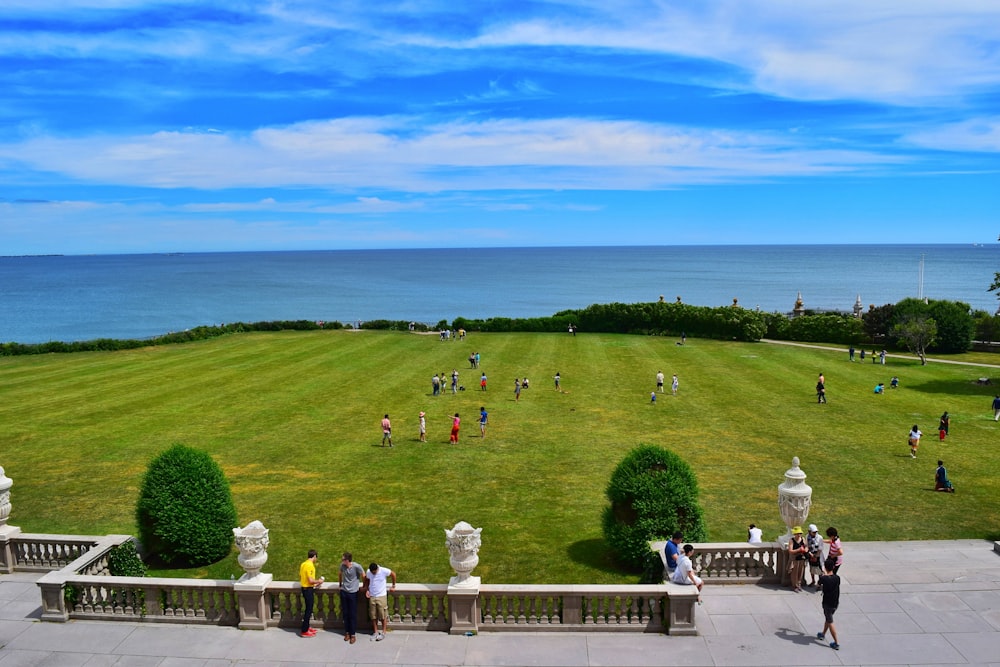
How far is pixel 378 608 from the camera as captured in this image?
12.9m

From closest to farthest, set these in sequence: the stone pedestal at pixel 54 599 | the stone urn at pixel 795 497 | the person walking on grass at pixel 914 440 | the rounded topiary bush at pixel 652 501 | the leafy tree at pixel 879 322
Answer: the stone pedestal at pixel 54 599 → the stone urn at pixel 795 497 → the rounded topiary bush at pixel 652 501 → the person walking on grass at pixel 914 440 → the leafy tree at pixel 879 322

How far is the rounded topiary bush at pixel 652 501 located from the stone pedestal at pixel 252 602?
26.0 ft

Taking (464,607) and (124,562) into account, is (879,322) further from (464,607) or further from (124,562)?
(124,562)

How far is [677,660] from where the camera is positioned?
472 inches

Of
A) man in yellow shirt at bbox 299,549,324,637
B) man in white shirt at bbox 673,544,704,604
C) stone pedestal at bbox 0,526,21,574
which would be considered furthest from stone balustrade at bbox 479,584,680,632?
stone pedestal at bbox 0,526,21,574

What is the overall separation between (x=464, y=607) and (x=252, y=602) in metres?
3.99

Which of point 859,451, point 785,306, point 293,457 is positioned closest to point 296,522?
point 293,457

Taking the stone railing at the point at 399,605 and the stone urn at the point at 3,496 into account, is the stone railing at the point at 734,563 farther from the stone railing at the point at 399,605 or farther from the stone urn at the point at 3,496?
the stone urn at the point at 3,496

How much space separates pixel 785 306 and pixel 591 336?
9255cm

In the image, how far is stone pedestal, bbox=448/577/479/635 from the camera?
12.9m

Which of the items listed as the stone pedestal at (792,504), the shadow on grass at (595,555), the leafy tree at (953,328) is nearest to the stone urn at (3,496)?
the shadow on grass at (595,555)

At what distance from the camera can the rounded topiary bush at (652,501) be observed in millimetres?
15930

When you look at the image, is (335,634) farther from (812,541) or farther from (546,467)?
(546,467)

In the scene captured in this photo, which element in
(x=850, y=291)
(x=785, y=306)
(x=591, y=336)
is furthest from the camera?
(x=850, y=291)
